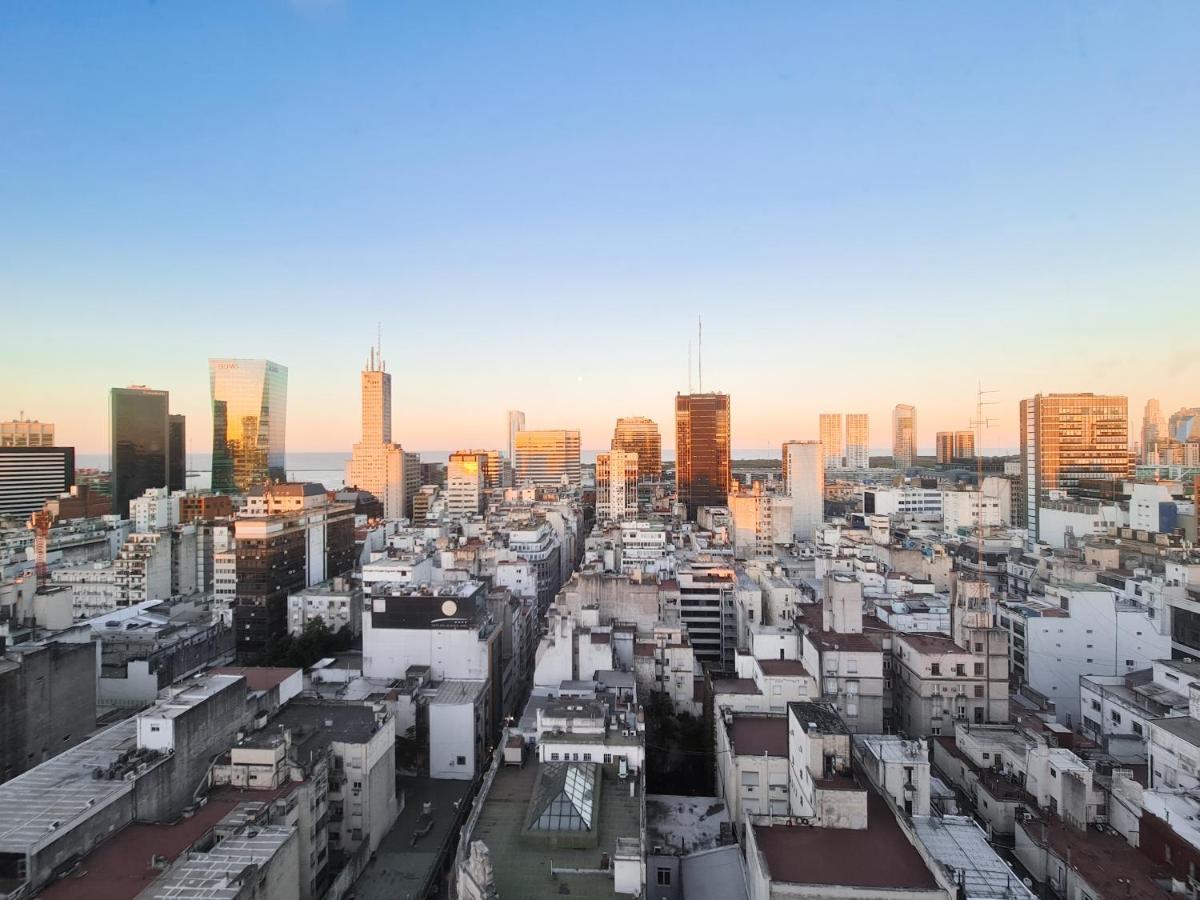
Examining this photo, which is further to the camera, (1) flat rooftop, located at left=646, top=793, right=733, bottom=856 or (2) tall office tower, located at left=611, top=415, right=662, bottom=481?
(2) tall office tower, located at left=611, top=415, right=662, bottom=481

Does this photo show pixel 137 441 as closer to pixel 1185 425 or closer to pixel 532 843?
pixel 532 843

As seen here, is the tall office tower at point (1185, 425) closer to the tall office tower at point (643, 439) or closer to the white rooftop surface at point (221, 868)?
the tall office tower at point (643, 439)

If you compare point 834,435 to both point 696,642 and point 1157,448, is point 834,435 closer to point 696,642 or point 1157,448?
point 1157,448

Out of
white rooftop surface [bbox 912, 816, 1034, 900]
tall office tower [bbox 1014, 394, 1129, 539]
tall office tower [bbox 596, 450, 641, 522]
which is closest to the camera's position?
white rooftop surface [bbox 912, 816, 1034, 900]

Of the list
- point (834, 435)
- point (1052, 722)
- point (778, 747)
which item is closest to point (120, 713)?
point (778, 747)

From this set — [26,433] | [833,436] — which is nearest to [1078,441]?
[833,436]

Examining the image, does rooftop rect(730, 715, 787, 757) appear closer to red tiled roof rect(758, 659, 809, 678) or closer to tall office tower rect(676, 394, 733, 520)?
red tiled roof rect(758, 659, 809, 678)

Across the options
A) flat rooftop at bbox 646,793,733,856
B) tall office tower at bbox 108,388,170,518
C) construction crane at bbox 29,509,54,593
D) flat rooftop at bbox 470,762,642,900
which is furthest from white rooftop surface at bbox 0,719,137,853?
tall office tower at bbox 108,388,170,518
